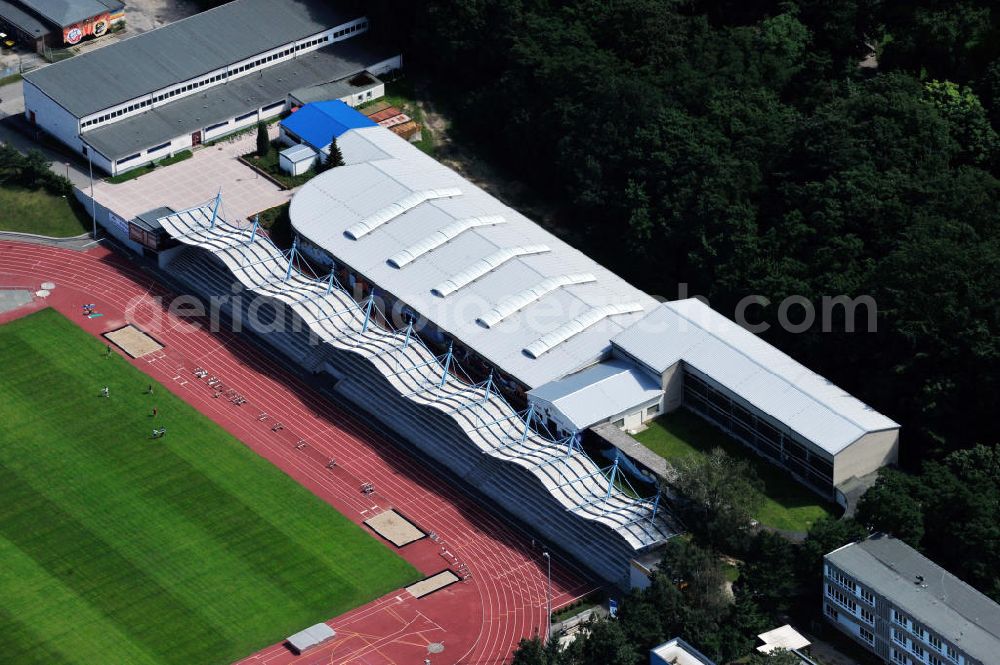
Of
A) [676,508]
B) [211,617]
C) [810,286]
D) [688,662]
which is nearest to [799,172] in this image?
[810,286]

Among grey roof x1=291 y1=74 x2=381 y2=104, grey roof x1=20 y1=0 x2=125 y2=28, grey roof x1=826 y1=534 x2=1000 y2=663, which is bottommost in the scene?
grey roof x1=826 y1=534 x2=1000 y2=663

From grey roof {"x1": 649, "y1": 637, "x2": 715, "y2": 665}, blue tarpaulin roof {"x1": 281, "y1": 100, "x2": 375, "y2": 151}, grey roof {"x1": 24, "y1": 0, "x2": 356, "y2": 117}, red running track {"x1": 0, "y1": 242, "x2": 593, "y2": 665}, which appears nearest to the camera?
grey roof {"x1": 649, "y1": 637, "x2": 715, "y2": 665}

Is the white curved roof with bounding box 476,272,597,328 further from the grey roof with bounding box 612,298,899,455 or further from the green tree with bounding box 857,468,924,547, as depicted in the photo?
the green tree with bounding box 857,468,924,547

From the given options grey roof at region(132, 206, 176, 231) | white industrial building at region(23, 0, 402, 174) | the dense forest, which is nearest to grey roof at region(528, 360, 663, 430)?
the dense forest

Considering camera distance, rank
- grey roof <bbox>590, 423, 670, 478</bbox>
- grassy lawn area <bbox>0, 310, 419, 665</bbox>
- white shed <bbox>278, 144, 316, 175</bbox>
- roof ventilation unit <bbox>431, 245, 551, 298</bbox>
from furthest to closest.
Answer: white shed <bbox>278, 144, 316, 175</bbox> < roof ventilation unit <bbox>431, 245, 551, 298</bbox> < grey roof <bbox>590, 423, 670, 478</bbox> < grassy lawn area <bbox>0, 310, 419, 665</bbox>

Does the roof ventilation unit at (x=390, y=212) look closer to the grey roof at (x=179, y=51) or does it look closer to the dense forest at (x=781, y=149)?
the dense forest at (x=781, y=149)

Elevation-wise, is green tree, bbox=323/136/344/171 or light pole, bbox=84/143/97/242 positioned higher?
green tree, bbox=323/136/344/171

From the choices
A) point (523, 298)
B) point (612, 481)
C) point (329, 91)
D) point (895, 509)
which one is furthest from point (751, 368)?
point (329, 91)
